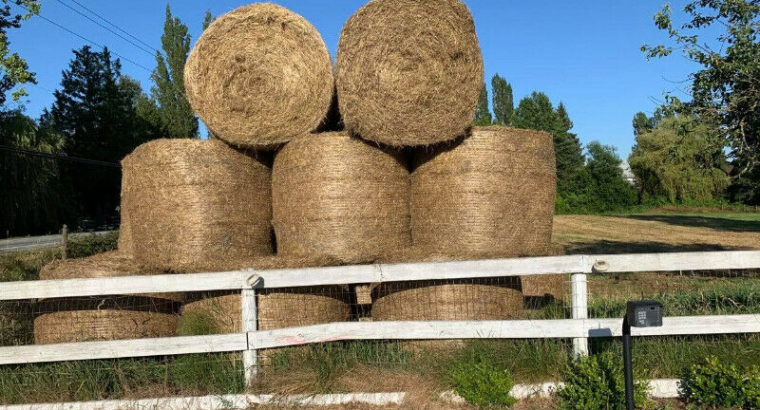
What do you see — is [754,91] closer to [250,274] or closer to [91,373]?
[250,274]

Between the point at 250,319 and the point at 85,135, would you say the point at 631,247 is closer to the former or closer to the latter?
the point at 250,319

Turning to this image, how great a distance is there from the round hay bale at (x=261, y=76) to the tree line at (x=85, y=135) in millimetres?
21957

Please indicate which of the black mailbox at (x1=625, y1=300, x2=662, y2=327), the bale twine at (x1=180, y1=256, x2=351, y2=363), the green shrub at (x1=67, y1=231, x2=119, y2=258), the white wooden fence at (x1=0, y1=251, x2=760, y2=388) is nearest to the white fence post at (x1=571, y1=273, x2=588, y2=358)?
the white wooden fence at (x1=0, y1=251, x2=760, y2=388)

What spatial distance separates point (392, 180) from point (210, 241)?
1.93 m

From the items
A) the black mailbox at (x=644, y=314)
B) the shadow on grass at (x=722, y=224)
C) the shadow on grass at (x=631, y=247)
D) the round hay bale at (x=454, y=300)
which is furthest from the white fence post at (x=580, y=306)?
the shadow on grass at (x=722, y=224)

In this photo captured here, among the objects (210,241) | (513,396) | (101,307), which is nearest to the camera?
(513,396)

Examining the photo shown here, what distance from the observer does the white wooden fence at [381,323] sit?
417 cm

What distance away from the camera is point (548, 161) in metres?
5.86

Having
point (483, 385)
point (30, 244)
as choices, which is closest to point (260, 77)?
point (483, 385)

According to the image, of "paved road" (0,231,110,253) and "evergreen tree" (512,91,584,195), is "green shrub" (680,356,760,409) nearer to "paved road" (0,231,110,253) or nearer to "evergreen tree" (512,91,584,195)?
"paved road" (0,231,110,253)

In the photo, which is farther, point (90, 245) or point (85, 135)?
point (85, 135)

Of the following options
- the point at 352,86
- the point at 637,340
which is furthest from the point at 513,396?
the point at 352,86

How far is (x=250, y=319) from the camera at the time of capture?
435cm

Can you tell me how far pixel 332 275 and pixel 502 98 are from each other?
222ft
